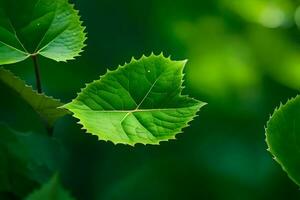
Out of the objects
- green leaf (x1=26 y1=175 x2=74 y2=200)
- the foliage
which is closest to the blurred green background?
the foliage

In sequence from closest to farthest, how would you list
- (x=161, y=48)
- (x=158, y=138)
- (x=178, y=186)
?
(x=158, y=138) → (x=178, y=186) → (x=161, y=48)

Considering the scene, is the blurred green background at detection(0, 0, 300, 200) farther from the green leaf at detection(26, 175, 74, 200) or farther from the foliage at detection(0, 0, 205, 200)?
the green leaf at detection(26, 175, 74, 200)

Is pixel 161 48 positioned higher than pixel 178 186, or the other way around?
pixel 161 48

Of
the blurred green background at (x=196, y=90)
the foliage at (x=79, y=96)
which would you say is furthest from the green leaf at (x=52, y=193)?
the blurred green background at (x=196, y=90)

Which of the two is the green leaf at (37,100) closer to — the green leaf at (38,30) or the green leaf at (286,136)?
the green leaf at (38,30)

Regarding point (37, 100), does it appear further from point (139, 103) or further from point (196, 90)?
point (196, 90)

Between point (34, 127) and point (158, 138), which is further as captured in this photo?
point (34, 127)

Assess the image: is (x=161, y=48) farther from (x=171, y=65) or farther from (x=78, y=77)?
(x=171, y=65)

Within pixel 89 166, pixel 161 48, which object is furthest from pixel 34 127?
pixel 161 48
